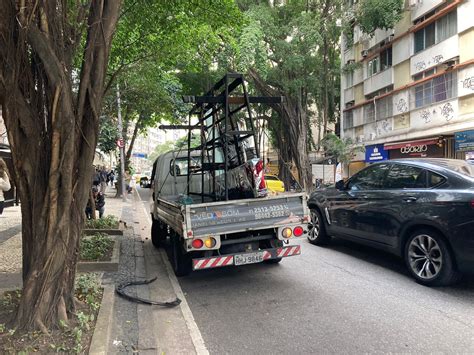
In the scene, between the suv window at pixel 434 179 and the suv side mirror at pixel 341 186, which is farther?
the suv side mirror at pixel 341 186

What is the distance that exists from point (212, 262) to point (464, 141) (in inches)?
608

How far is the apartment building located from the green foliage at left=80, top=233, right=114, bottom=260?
15129 millimetres

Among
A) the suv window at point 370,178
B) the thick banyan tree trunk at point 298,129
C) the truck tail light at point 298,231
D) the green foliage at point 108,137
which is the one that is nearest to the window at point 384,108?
the thick banyan tree trunk at point 298,129

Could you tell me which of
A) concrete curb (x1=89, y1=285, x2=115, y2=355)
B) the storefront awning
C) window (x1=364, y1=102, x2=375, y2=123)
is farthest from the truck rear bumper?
window (x1=364, y1=102, x2=375, y2=123)

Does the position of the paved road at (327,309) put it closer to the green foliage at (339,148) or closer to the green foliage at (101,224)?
the green foliage at (101,224)

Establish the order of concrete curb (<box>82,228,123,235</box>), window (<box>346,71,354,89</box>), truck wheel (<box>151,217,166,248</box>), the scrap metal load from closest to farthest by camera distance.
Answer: the scrap metal load
truck wheel (<box>151,217,166,248</box>)
concrete curb (<box>82,228,123,235</box>)
window (<box>346,71,354,89</box>)

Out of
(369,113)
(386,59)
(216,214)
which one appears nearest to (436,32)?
(386,59)

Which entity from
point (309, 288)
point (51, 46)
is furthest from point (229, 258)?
point (51, 46)

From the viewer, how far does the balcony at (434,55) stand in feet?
58.3

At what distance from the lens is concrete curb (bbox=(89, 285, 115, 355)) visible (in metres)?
3.38

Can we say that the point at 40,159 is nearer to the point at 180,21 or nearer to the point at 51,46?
the point at 51,46

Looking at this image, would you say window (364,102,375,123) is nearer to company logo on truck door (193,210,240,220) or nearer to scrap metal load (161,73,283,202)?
scrap metal load (161,73,283,202)

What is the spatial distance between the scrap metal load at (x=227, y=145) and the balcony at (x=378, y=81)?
18093mm

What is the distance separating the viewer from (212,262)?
5320mm
